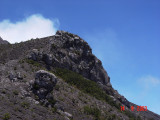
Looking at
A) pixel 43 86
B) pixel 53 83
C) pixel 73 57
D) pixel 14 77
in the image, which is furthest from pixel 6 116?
pixel 73 57

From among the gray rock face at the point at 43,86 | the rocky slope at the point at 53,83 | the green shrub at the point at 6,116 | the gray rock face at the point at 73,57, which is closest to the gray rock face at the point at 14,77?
the rocky slope at the point at 53,83

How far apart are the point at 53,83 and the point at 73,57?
33495mm

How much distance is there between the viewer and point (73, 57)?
6575 cm

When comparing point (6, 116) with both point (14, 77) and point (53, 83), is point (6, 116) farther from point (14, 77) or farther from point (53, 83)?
point (14, 77)

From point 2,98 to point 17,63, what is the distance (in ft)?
70.7

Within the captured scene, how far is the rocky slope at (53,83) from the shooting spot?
2622 cm

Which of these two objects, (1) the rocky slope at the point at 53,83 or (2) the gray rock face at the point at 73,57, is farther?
(2) the gray rock face at the point at 73,57

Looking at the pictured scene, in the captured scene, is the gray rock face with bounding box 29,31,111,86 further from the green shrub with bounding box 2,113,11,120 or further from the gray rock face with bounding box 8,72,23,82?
the green shrub with bounding box 2,113,11,120

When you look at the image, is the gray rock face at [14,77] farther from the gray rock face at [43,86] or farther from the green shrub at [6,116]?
the green shrub at [6,116]

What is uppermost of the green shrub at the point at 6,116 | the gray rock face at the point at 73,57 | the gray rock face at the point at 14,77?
the gray rock face at the point at 73,57

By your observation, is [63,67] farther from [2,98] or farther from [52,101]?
[2,98]

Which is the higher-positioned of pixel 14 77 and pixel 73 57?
pixel 73 57

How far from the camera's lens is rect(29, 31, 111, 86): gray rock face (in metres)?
56.4

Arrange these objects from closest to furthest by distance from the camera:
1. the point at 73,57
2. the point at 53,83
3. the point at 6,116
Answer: the point at 6,116, the point at 53,83, the point at 73,57
